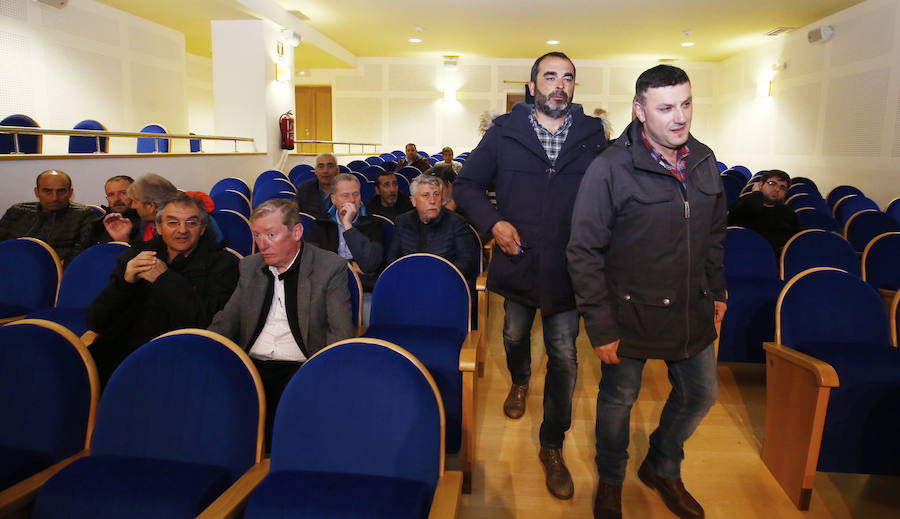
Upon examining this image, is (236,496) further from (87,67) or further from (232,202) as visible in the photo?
(87,67)

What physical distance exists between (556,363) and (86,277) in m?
2.30

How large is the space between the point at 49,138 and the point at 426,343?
8.72 m

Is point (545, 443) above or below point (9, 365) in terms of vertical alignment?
below

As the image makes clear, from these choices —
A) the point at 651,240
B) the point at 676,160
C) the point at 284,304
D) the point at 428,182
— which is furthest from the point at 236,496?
the point at 428,182

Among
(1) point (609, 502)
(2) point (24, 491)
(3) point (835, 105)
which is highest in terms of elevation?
(3) point (835, 105)

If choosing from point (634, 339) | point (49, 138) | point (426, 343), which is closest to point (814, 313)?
point (634, 339)

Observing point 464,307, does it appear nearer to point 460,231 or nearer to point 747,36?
point 460,231

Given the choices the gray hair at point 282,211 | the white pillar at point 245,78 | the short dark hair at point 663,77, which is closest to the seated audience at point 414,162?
the white pillar at point 245,78

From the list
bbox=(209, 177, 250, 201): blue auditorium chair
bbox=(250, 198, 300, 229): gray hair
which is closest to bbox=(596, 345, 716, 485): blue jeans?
bbox=(250, 198, 300, 229): gray hair

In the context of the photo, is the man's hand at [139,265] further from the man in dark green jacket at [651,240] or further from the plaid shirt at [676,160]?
the plaid shirt at [676,160]

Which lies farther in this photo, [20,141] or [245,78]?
[245,78]

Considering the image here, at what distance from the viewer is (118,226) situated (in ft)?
11.1

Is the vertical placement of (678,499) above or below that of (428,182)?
below

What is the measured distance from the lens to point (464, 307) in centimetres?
255
